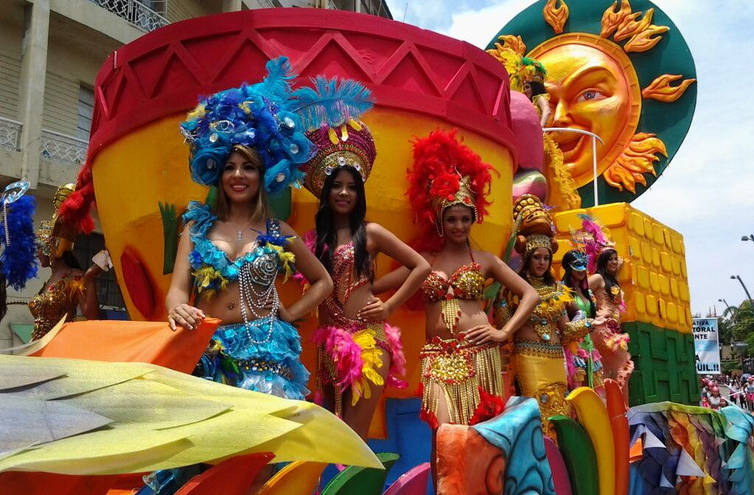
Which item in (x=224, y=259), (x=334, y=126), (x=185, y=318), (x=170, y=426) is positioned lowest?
(x=170, y=426)

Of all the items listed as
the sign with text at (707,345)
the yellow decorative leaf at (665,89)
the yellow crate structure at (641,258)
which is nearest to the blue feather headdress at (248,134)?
the yellow crate structure at (641,258)

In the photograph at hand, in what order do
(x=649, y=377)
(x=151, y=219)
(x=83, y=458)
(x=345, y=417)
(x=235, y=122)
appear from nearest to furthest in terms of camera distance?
(x=83, y=458) → (x=235, y=122) → (x=345, y=417) → (x=151, y=219) → (x=649, y=377)

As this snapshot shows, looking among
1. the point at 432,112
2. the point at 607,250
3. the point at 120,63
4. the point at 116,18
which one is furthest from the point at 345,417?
the point at 116,18

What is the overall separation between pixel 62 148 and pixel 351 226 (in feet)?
27.3

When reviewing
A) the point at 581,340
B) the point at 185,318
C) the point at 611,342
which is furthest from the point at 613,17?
the point at 185,318

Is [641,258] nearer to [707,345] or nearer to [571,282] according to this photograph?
[571,282]

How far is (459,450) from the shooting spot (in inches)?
77.8

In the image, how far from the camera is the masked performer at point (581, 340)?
4.82 meters

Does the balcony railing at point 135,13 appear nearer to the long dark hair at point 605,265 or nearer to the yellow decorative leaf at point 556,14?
the yellow decorative leaf at point 556,14

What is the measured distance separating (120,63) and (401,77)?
1484 millimetres

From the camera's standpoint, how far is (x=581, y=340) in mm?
4895

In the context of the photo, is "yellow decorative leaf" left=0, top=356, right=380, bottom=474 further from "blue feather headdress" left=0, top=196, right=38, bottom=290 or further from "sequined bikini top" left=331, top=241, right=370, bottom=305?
"blue feather headdress" left=0, top=196, right=38, bottom=290

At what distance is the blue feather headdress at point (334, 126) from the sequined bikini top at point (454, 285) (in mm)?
601

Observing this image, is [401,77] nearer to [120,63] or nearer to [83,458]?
[120,63]
